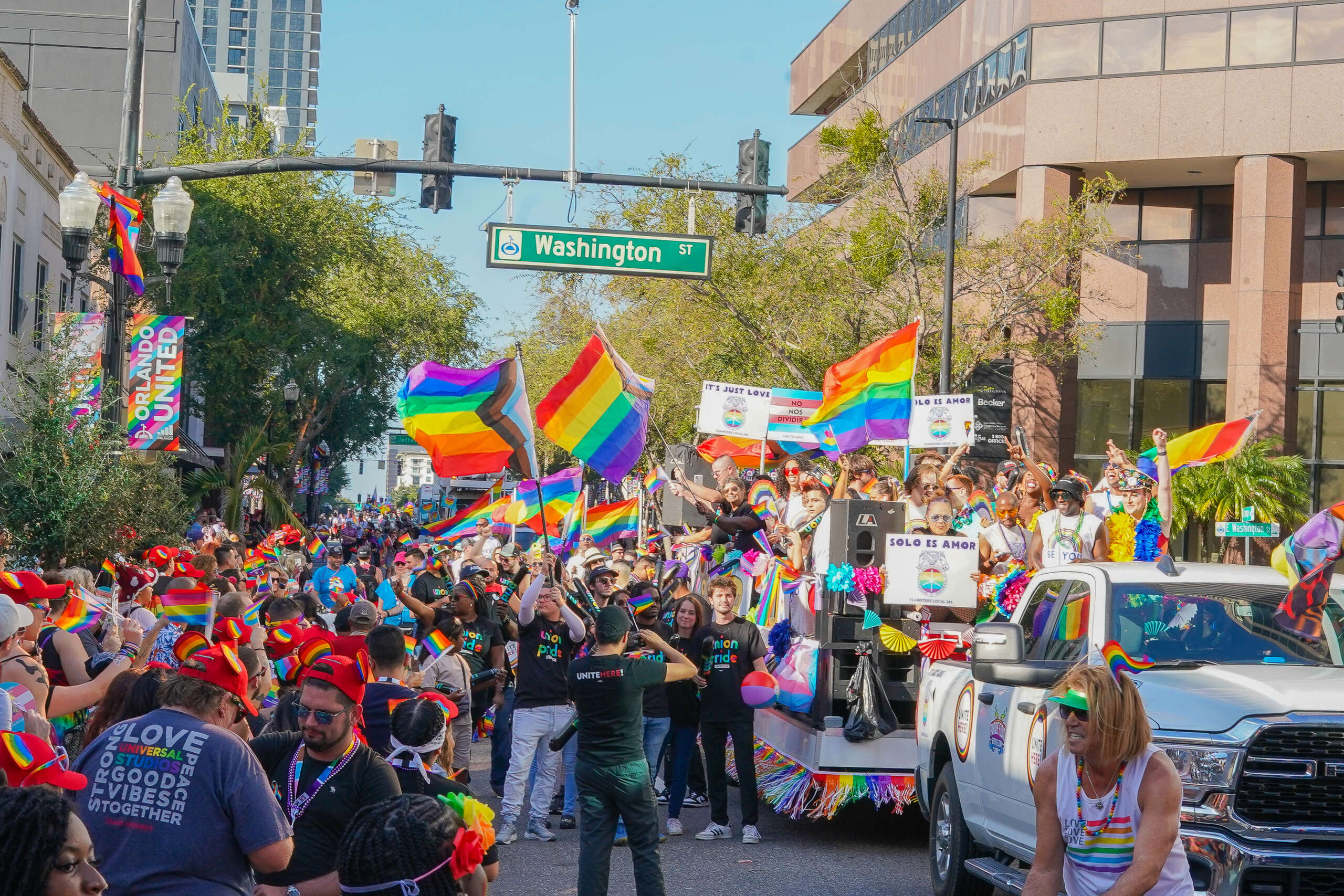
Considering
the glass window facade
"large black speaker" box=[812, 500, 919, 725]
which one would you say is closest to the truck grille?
"large black speaker" box=[812, 500, 919, 725]

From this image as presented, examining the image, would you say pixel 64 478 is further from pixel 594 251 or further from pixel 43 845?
pixel 43 845

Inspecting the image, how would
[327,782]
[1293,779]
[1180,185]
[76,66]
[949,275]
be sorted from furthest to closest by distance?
1. [76,66]
2. [1180,185]
3. [949,275]
4. [1293,779]
5. [327,782]

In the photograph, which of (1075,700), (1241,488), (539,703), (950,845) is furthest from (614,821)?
(1241,488)

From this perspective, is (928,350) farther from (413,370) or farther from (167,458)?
(413,370)

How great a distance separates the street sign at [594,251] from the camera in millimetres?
16547

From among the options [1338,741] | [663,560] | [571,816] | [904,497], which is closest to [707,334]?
[663,560]

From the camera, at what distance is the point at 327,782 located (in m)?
5.19

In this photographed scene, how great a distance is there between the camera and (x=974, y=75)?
38.2 m

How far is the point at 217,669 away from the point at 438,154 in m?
11.8

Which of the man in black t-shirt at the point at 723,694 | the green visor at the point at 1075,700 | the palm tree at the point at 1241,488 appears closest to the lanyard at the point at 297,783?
the green visor at the point at 1075,700

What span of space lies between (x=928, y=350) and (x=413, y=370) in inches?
730

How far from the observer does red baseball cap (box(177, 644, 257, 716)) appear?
15.7 feet

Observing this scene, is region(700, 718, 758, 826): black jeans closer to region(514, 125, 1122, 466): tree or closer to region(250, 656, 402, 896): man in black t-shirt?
region(250, 656, 402, 896): man in black t-shirt

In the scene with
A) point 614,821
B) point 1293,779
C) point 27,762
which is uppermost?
point 27,762
